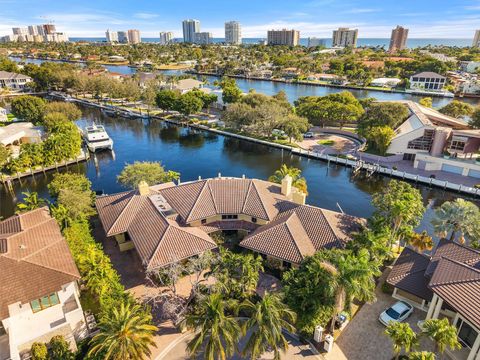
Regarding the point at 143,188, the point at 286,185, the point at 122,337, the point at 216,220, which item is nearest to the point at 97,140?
the point at 143,188

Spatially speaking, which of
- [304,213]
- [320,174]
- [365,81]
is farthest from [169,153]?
[365,81]

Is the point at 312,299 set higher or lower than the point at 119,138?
higher

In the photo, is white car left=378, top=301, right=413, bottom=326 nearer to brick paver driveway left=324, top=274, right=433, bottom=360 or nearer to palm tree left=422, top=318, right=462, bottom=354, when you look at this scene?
brick paver driveway left=324, top=274, right=433, bottom=360

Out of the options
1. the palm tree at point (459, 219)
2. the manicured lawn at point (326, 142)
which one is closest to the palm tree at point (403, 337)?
the palm tree at point (459, 219)

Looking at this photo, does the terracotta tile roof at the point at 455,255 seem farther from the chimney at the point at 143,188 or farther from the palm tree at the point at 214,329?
the chimney at the point at 143,188

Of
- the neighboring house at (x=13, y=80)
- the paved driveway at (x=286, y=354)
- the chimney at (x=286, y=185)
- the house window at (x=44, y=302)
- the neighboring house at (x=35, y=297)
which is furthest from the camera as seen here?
the neighboring house at (x=13, y=80)

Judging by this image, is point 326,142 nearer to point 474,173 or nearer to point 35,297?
point 474,173

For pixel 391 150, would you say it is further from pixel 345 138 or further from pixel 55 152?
pixel 55 152
